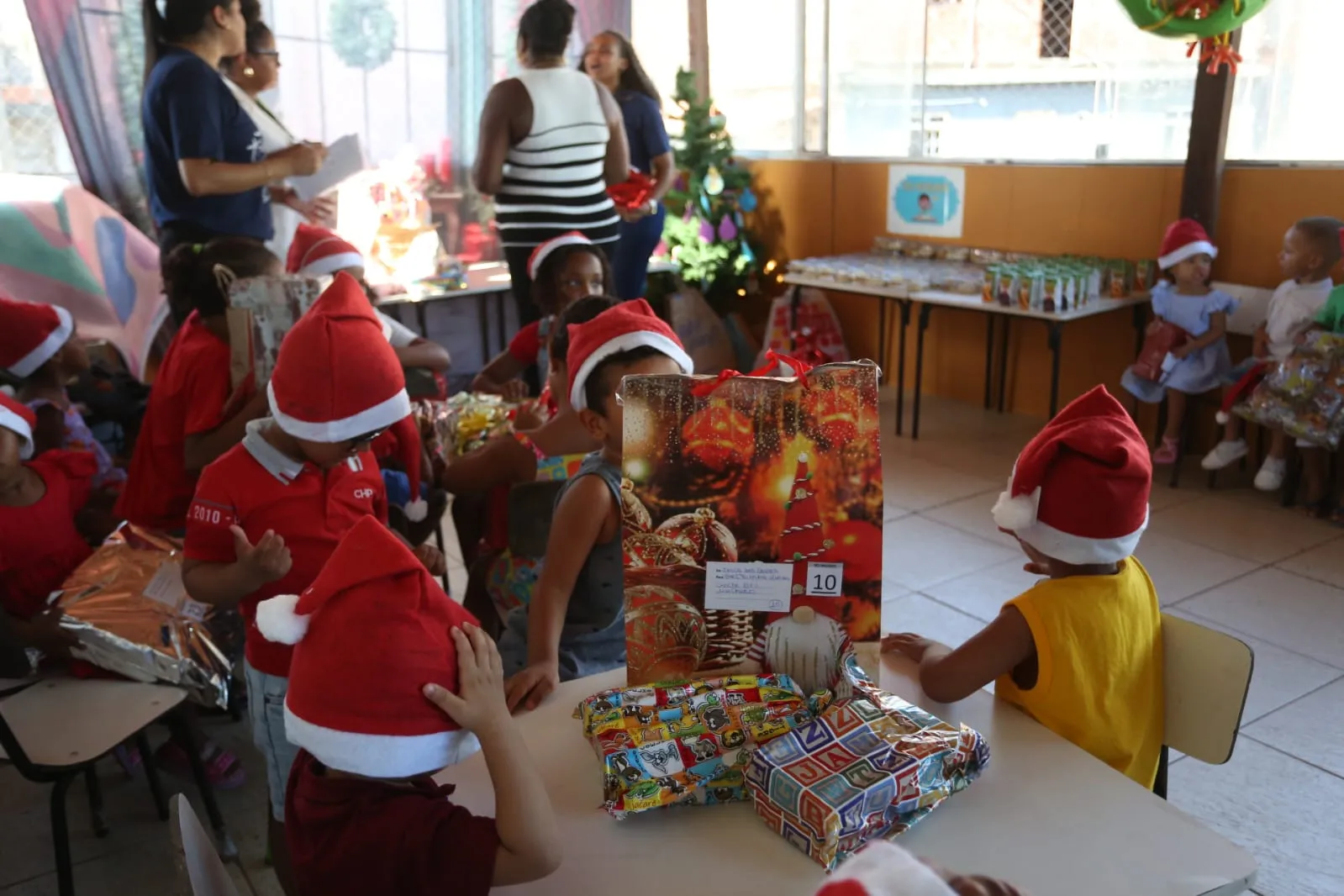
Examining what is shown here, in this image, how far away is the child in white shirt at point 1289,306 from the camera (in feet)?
12.6

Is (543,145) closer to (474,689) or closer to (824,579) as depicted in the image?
(824,579)

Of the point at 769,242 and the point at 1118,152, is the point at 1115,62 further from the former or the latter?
the point at 769,242

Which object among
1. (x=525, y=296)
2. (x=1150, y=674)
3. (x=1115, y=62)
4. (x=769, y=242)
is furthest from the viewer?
(x=769, y=242)

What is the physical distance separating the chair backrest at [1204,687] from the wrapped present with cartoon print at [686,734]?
60cm

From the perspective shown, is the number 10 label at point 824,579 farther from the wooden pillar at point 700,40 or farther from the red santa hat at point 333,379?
the wooden pillar at point 700,40

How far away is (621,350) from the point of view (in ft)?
5.59

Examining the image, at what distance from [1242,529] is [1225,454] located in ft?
1.53

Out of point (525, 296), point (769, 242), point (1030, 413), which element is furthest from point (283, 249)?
point (1030, 413)

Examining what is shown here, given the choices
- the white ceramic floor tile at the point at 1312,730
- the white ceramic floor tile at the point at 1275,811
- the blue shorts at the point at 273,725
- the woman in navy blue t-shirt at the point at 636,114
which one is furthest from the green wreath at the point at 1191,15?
the blue shorts at the point at 273,725

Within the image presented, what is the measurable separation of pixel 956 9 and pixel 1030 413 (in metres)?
2.02

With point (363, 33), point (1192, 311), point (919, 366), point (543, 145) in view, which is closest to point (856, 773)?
point (543, 145)

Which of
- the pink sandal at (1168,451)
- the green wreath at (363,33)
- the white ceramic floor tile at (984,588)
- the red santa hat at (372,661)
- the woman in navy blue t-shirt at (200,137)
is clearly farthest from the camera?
the green wreath at (363,33)

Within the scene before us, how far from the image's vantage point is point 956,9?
5312 millimetres

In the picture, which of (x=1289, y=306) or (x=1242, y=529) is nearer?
(x=1242, y=529)
